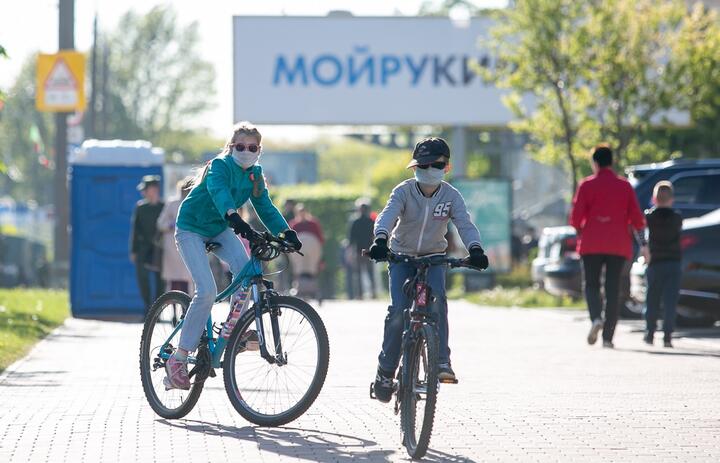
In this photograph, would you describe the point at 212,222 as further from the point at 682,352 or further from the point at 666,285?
the point at 666,285

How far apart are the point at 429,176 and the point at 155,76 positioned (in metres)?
75.7

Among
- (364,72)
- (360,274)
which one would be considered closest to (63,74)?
(360,274)

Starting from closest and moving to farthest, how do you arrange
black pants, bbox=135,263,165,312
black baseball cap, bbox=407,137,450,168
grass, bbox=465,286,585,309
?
black baseball cap, bbox=407,137,450,168
black pants, bbox=135,263,165,312
grass, bbox=465,286,585,309

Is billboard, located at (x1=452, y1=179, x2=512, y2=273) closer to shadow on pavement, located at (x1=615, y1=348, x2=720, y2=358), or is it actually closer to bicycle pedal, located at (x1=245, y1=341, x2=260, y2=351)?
shadow on pavement, located at (x1=615, y1=348, x2=720, y2=358)

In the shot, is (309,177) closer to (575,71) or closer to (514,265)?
(514,265)

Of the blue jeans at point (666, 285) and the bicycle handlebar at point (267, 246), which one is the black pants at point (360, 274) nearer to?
the blue jeans at point (666, 285)

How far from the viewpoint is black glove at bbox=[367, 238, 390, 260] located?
8.38m

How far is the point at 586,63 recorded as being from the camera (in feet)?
86.9

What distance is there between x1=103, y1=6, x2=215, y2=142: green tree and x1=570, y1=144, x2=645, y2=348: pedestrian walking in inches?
2601

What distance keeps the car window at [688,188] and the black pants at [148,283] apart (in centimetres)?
580

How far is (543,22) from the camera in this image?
26281mm

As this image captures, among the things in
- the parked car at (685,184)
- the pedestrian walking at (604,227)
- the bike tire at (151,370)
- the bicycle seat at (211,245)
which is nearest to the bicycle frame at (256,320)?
the bike tire at (151,370)

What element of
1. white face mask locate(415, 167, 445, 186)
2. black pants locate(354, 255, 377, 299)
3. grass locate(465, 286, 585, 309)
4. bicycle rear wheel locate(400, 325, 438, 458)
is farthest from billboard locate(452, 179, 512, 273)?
bicycle rear wheel locate(400, 325, 438, 458)

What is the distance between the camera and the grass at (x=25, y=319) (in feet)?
48.3
